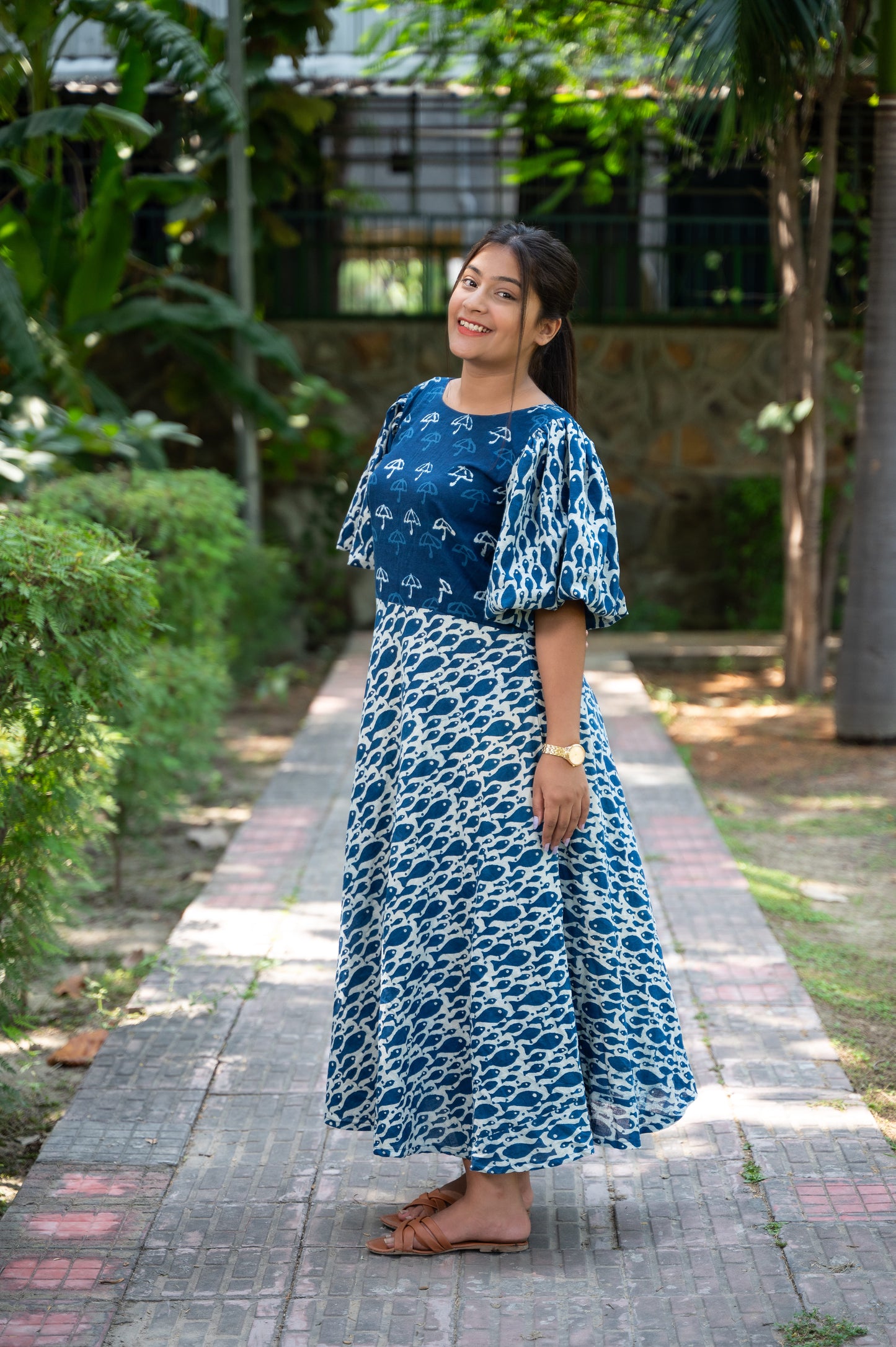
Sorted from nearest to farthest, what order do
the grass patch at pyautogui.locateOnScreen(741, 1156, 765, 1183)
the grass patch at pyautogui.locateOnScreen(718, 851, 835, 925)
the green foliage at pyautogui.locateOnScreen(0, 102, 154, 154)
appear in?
the grass patch at pyautogui.locateOnScreen(741, 1156, 765, 1183)
the grass patch at pyautogui.locateOnScreen(718, 851, 835, 925)
the green foliage at pyautogui.locateOnScreen(0, 102, 154, 154)

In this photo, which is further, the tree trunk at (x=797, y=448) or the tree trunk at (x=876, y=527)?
the tree trunk at (x=797, y=448)

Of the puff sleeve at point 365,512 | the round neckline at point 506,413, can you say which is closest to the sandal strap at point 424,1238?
the puff sleeve at point 365,512

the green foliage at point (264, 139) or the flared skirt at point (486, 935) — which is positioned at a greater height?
the green foliage at point (264, 139)

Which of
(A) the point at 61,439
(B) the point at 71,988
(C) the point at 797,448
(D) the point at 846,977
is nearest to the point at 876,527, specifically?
(C) the point at 797,448

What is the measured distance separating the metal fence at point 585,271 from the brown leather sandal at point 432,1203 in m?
8.41

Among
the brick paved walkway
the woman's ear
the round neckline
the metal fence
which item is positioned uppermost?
the metal fence

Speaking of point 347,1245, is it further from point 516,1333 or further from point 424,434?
point 424,434

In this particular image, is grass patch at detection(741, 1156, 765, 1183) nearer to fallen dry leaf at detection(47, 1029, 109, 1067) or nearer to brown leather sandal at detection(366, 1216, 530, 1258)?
brown leather sandal at detection(366, 1216, 530, 1258)

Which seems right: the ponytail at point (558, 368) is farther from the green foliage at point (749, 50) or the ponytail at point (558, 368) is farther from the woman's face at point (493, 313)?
the green foliage at point (749, 50)

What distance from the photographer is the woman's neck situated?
2518 millimetres

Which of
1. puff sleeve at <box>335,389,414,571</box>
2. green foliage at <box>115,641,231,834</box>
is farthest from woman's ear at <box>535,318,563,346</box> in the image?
green foliage at <box>115,641,231,834</box>

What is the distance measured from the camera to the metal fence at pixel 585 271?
10375mm

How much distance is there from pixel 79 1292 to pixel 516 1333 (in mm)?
757

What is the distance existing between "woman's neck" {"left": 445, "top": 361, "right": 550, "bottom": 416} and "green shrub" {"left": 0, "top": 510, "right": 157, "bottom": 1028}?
90cm
